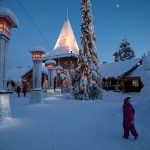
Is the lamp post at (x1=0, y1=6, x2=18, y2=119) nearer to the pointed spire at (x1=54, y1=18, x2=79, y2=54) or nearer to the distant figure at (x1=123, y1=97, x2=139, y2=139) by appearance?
the distant figure at (x1=123, y1=97, x2=139, y2=139)

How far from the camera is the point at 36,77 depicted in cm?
2191

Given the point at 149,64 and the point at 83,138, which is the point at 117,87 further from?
the point at 83,138

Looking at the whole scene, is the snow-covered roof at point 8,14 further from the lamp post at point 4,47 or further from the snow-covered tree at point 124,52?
the snow-covered tree at point 124,52

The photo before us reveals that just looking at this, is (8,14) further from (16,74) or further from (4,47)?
(16,74)

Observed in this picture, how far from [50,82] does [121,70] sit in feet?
59.0

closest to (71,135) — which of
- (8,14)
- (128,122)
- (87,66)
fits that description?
(128,122)

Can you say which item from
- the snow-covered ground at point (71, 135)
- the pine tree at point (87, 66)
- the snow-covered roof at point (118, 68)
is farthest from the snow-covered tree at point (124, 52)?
the snow-covered ground at point (71, 135)

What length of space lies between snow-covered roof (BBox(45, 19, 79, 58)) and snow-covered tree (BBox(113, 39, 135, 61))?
2873 centimetres

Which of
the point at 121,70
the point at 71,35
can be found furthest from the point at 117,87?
the point at 71,35

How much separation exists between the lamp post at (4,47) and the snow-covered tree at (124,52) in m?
67.8

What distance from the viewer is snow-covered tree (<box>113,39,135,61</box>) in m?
78.4

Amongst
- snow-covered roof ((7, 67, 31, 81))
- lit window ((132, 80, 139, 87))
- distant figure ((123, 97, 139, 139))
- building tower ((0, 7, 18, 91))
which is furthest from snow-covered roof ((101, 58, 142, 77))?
distant figure ((123, 97, 139, 139))

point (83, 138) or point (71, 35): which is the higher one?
point (71, 35)

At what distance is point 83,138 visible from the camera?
27.2 feet
